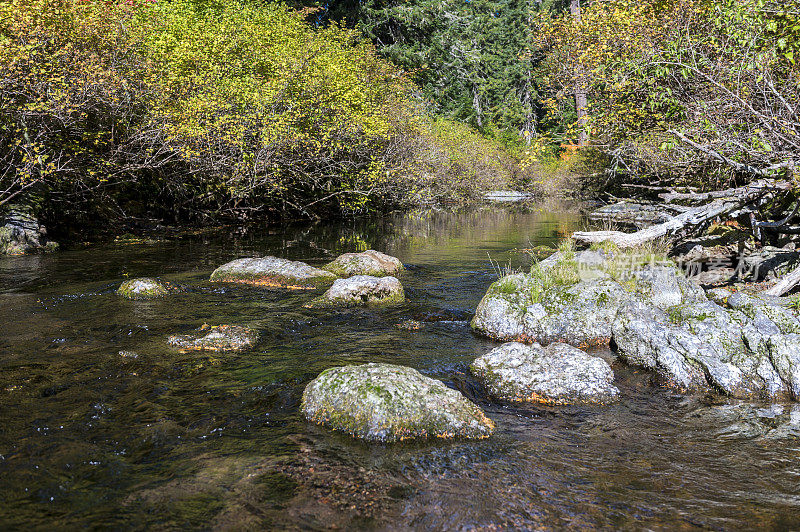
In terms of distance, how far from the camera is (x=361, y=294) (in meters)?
10.5

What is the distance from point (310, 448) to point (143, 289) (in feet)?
23.6

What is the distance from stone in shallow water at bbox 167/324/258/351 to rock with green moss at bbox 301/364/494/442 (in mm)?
2348

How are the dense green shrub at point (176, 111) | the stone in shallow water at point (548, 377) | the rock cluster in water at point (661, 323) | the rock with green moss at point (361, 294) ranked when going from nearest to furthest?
the stone in shallow water at point (548, 377)
the rock cluster in water at point (661, 323)
the rock with green moss at point (361, 294)
the dense green shrub at point (176, 111)


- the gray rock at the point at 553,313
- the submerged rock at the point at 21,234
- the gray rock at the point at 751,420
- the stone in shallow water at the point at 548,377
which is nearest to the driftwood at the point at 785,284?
the gray rock at the point at 553,313

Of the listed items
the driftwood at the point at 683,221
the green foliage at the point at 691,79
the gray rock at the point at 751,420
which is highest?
the green foliage at the point at 691,79

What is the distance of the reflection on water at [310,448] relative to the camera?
163 inches

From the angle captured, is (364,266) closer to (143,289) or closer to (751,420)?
(143,289)

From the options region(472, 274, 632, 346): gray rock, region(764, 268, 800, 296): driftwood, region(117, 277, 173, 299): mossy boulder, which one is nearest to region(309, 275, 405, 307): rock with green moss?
region(472, 274, 632, 346): gray rock

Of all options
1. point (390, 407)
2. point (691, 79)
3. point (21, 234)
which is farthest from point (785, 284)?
point (21, 234)

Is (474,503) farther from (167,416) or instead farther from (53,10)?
(53,10)

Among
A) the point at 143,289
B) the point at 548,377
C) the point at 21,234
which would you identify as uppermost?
the point at 548,377

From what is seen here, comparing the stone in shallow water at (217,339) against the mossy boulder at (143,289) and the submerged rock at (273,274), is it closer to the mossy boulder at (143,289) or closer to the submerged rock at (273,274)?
the mossy boulder at (143,289)

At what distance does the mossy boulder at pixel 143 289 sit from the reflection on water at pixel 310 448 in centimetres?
133

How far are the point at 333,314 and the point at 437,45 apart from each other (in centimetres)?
3662
